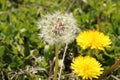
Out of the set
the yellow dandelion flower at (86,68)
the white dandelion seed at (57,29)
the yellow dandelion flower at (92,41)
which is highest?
the white dandelion seed at (57,29)

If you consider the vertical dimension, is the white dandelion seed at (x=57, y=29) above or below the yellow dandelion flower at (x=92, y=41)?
above

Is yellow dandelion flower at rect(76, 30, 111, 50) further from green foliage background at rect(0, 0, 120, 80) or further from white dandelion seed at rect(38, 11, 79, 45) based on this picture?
green foliage background at rect(0, 0, 120, 80)

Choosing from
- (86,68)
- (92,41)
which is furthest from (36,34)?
(86,68)

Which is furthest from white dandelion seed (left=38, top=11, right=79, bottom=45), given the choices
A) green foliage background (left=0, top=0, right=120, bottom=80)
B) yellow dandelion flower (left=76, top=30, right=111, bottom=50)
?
green foliage background (left=0, top=0, right=120, bottom=80)

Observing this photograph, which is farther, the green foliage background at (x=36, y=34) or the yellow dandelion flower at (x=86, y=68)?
the green foliage background at (x=36, y=34)

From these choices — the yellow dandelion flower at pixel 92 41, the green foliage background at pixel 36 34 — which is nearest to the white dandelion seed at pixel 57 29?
the yellow dandelion flower at pixel 92 41

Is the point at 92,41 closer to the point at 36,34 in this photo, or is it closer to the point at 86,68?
the point at 86,68

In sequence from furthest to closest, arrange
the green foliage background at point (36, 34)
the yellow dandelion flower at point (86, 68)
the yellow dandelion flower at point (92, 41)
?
the green foliage background at point (36, 34) < the yellow dandelion flower at point (92, 41) < the yellow dandelion flower at point (86, 68)

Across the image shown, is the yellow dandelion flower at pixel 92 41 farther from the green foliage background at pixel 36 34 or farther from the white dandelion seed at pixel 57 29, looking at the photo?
the green foliage background at pixel 36 34
